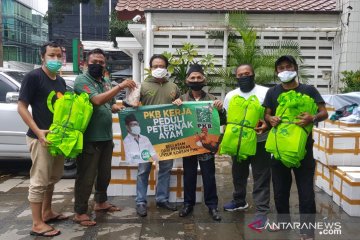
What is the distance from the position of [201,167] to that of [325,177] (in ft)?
6.43

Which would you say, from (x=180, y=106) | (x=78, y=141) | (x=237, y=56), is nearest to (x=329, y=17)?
(x=237, y=56)

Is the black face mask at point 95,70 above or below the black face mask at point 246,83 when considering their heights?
above

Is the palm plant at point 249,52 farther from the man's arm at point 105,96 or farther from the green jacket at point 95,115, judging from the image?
the man's arm at point 105,96

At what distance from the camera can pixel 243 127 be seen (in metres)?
4.04

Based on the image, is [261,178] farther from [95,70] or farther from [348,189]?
[95,70]

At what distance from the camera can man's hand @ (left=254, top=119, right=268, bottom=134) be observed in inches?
161

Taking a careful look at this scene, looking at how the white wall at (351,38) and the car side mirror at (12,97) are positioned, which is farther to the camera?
the white wall at (351,38)

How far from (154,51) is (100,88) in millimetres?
5229

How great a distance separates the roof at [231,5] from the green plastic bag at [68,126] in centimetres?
586

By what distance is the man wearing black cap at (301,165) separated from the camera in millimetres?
3658

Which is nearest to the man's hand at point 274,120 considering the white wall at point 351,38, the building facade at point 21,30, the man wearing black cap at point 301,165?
the man wearing black cap at point 301,165

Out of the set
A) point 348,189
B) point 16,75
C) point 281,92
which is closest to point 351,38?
point 348,189

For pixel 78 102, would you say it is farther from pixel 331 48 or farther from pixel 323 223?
pixel 331 48

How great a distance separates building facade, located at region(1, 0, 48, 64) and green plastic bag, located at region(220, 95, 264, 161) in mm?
40209
